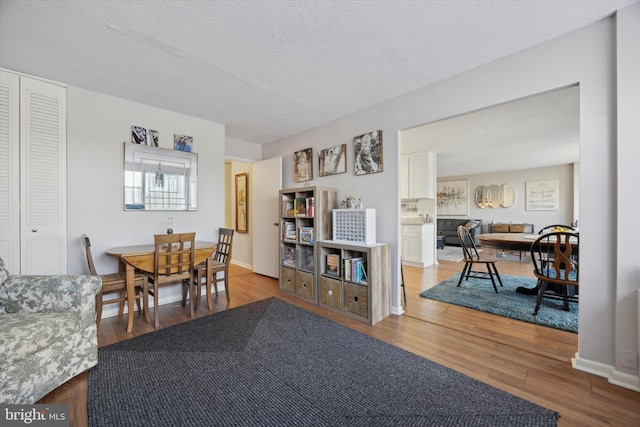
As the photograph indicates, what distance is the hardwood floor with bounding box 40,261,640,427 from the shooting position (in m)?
1.48

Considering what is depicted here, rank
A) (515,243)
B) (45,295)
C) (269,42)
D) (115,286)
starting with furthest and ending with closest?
(515,243) → (115,286) → (269,42) → (45,295)

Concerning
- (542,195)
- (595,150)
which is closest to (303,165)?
(595,150)

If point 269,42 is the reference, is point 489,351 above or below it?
below

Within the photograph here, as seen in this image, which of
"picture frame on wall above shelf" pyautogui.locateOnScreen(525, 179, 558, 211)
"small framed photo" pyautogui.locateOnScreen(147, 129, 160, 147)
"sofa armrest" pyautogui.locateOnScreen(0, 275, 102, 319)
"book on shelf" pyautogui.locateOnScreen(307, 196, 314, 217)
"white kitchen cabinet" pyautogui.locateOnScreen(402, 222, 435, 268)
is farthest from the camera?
"picture frame on wall above shelf" pyautogui.locateOnScreen(525, 179, 558, 211)

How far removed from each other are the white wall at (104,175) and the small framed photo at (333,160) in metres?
1.77

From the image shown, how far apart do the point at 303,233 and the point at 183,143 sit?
6.25 feet

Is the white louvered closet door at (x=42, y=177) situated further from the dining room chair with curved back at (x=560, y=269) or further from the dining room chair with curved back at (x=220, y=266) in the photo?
the dining room chair with curved back at (x=560, y=269)

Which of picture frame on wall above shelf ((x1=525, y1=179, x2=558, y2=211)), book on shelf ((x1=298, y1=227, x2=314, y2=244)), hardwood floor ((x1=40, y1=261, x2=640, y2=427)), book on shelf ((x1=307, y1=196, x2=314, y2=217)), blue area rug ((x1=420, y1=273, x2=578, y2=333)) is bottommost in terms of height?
hardwood floor ((x1=40, y1=261, x2=640, y2=427))

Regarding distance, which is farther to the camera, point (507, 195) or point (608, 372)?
point (507, 195)

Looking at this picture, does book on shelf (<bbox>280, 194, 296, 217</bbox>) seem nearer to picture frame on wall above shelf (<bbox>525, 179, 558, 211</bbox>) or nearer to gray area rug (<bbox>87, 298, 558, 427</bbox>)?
gray area rug (<bbox>87, 298, 558, 427</bbox>)

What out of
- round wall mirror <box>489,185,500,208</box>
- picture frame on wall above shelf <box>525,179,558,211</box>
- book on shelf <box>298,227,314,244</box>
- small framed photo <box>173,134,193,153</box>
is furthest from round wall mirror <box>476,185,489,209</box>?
small framed photo <box>173,134,193,153</box>

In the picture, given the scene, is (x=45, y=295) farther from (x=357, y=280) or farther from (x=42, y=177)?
(x=357, y=280)

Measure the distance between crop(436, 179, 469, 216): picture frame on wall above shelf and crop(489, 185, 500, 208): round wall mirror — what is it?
66 cm

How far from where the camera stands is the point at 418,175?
5480 mm
